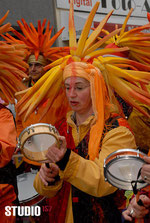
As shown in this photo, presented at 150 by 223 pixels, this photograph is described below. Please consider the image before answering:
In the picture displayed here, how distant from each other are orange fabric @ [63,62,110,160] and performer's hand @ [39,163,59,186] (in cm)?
32

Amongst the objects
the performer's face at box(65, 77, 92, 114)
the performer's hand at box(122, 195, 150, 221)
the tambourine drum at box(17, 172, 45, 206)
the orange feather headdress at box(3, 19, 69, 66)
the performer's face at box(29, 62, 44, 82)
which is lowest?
the tambourine drum at box(17, 172, 45, 206)

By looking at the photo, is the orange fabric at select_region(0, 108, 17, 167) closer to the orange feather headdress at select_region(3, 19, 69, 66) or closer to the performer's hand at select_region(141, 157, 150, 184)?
the performer's hand at select_region(141, 157, 150, 184)

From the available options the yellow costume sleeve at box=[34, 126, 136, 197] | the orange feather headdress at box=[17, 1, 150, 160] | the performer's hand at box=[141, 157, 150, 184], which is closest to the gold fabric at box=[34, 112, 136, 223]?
the yellow costume sleeve at box=[34, 126, 136, 197]

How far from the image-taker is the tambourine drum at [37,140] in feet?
6.16

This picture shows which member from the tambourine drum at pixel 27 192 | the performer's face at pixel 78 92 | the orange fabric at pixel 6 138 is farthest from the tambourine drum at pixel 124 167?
the tambourine drum at pixel 27 192

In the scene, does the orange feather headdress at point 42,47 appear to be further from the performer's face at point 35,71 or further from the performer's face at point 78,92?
the performer's face at point 78,92

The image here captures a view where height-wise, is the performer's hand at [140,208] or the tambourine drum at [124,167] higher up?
the tambourine drum at [124,167]

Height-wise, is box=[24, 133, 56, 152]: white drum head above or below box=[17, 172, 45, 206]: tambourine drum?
above

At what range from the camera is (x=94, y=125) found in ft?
8.16

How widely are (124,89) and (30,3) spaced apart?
730cm

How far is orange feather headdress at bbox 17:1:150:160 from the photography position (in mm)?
2498

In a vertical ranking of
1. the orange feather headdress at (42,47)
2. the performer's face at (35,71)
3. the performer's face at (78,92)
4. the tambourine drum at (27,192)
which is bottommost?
the tambourine drum at (27,192)

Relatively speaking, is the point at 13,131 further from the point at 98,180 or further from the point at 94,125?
the point at 98,180

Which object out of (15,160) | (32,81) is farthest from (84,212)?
(32,81)
